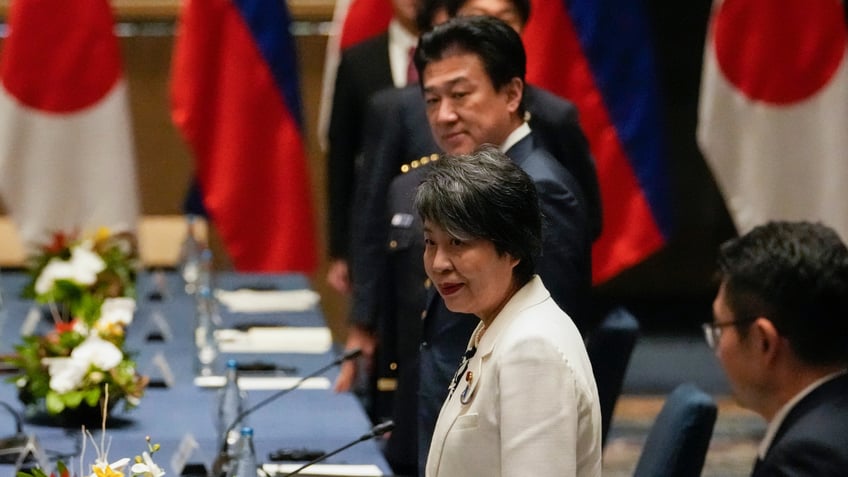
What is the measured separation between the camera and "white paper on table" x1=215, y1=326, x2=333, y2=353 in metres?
4.61

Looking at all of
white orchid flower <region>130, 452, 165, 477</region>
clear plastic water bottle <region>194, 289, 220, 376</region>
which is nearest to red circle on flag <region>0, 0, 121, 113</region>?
clear plastic water bottle <region>194, 289, 220, 376</region>

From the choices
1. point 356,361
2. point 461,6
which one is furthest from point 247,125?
point 461,6

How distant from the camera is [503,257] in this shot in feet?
7.25

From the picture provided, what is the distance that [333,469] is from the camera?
3.13m

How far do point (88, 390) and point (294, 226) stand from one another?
9.78ft

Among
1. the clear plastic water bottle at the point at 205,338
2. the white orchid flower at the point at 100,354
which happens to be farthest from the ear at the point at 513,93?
the clear plastic water bottle at the point at 205,338

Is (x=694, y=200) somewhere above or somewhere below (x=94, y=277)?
below

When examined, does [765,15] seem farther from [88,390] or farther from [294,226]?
[88,390]

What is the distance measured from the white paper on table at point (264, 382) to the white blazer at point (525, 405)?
6.14 feet

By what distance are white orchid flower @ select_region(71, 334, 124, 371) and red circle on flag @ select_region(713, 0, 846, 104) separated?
3.39 m

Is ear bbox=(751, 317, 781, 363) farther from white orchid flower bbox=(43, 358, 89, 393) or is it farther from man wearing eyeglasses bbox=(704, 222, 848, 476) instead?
white orchid flower bbox=(43, 358, 89, 393)

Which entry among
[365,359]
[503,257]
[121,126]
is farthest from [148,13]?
[503,257]

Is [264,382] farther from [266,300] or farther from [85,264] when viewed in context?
[266,300]

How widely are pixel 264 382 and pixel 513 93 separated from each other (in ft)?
4.44
